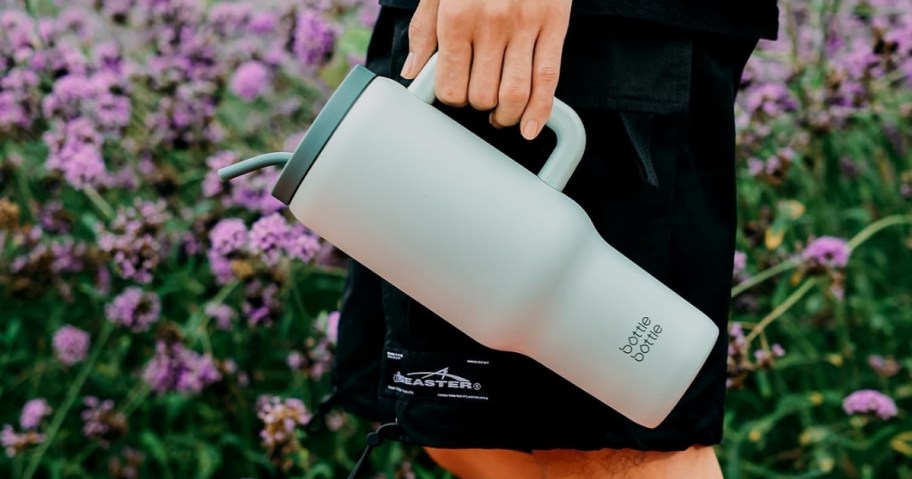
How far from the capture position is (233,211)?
1920mm

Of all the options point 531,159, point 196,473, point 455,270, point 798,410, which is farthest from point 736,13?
point 196,473

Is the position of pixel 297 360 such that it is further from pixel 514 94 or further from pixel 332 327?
pixel 514 94

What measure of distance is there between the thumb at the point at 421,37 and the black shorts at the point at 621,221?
0.07 m

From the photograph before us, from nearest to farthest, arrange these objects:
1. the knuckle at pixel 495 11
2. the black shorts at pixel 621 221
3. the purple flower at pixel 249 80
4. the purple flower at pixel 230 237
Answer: the knuckle at pixel 495 11
the black shorts at pixel 621 221
the purple flower at pixel 230 237
the purple flower at pixel 249 80

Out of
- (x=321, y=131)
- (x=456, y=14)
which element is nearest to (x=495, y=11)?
(x=456, y=14)

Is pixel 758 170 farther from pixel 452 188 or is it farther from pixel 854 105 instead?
pixel 452 188

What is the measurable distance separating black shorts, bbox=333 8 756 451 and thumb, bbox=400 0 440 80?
0.07 metres

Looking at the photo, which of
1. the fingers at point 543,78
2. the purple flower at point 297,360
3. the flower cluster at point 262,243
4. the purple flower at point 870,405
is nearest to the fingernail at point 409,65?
the fingers at point 543,78

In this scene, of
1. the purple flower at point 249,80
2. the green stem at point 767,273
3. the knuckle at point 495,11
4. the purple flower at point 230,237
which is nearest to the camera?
the knuckle at point 495,11

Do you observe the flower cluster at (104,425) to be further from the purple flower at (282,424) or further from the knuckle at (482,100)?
the knuckle at (482,100)

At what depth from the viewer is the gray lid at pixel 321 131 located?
0.77m

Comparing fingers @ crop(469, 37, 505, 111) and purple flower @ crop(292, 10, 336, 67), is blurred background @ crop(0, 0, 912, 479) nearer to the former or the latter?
purple flower @ crop(292, 10, 336, 67)

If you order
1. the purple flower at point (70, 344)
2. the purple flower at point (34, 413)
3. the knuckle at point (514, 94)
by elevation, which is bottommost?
the purple flower at point (34, 413)

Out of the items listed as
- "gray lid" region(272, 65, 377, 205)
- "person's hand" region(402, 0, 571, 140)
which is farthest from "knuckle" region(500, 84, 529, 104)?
"gray lid" region(272, 65, 377, 205)
